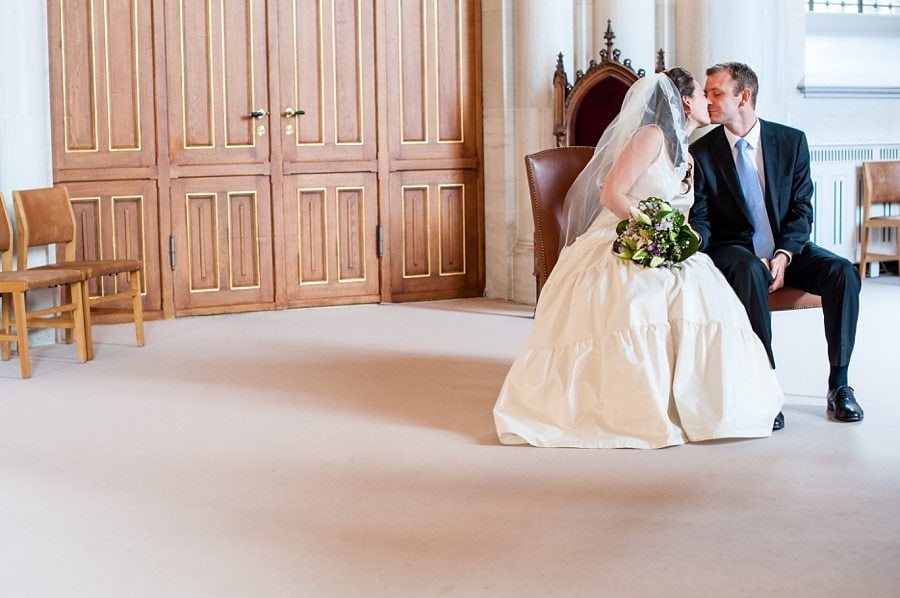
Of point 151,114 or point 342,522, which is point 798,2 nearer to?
point 151,114

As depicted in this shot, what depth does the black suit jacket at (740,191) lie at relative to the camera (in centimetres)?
517

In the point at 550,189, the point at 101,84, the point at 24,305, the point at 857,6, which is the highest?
the point at 857,6

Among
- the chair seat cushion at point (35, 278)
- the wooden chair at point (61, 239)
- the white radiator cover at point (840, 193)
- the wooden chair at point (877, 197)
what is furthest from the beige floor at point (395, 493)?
the white radiator cover at point (840, 193)

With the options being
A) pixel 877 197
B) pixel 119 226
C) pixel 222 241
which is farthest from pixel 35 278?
pixel 877 197

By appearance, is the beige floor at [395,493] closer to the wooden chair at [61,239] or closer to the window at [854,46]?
the wooden chair at [61,239]

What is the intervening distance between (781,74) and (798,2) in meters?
1.26

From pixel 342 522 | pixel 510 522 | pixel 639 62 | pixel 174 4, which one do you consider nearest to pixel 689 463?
pixel 510 522

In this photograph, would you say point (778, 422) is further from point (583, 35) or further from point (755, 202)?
point (583, 35)

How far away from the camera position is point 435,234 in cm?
855

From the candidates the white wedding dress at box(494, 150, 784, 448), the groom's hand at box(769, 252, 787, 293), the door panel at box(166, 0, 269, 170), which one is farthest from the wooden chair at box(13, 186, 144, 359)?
the groom's hand at box(769, 252, 787, 293)

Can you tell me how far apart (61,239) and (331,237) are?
194 cm

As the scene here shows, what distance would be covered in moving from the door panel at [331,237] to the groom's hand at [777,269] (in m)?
3.77

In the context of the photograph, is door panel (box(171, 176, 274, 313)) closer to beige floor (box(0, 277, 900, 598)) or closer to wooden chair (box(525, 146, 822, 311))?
beige floor (box(0, 277, 900, 598))

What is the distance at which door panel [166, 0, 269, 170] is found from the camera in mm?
7703
